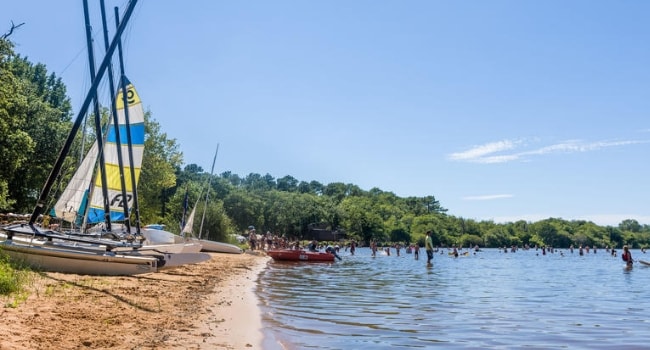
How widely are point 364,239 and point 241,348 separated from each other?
134 m

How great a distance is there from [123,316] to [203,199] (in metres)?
80.8

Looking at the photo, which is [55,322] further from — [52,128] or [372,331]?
[52,128]

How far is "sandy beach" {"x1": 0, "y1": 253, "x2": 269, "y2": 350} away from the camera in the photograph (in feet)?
26.9

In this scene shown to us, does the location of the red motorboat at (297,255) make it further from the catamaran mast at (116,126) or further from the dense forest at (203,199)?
the catamaran mast at (116,126)

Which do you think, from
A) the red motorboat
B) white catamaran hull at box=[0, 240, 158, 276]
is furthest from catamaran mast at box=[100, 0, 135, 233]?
the red motorboat

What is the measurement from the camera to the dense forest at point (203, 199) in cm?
3178

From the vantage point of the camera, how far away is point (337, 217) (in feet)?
454

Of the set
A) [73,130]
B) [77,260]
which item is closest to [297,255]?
[77,260]

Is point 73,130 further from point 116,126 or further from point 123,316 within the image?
point 123,316

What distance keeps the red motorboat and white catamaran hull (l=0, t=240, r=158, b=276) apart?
2657 cm

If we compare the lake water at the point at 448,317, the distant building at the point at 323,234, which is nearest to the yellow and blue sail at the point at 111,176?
the lake water at the point at 448,317

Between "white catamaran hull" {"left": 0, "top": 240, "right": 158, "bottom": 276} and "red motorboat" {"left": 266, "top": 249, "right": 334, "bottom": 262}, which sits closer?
"white catamaran hull" {"left": 0, "top": 240, "right": 158, "bottom": 276}

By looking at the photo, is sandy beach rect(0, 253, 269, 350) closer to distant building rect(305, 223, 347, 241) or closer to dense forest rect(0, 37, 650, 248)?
dense forest rect(0, 37, 650, 248)

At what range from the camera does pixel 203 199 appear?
8944 centimetres
